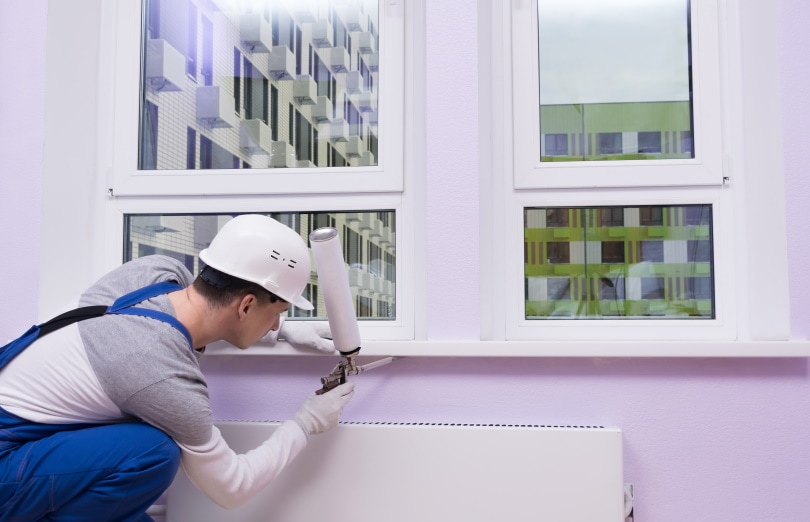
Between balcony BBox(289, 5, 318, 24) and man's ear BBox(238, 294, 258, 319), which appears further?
balcony BBox(289, 5, 318, 24)

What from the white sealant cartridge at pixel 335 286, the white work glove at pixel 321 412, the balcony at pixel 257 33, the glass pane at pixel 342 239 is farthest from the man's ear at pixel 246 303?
the balcony at pixel 257 33

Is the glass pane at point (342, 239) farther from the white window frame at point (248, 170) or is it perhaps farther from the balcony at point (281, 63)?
the balcony at point (281, 63)

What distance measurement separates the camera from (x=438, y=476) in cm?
142

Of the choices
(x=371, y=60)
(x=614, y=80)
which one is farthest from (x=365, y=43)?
(x=614, y=80)

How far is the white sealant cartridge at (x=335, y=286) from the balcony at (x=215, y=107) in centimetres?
61

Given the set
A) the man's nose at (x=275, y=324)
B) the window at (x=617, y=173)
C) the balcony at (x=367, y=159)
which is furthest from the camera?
the balcony at (x=367, y=159)

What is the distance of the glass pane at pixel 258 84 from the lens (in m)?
1.70

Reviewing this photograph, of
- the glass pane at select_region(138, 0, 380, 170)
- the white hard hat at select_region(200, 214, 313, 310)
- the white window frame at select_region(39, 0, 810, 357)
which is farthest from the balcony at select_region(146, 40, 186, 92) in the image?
the white hard hat at select_region(200, 214, 313, 310)

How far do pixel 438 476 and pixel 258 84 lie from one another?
3.59ft

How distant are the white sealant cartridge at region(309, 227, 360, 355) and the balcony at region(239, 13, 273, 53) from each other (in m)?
0.69

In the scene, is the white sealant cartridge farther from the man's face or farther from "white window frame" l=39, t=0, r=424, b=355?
"white window frame" l=39, t=0, r=424, b=355

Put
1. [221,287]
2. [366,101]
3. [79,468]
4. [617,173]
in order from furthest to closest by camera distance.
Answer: [366,101], [617,173], [221,287], [79,468]

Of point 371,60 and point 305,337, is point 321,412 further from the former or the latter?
point 371,60

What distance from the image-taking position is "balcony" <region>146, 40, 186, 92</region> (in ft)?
5.76
